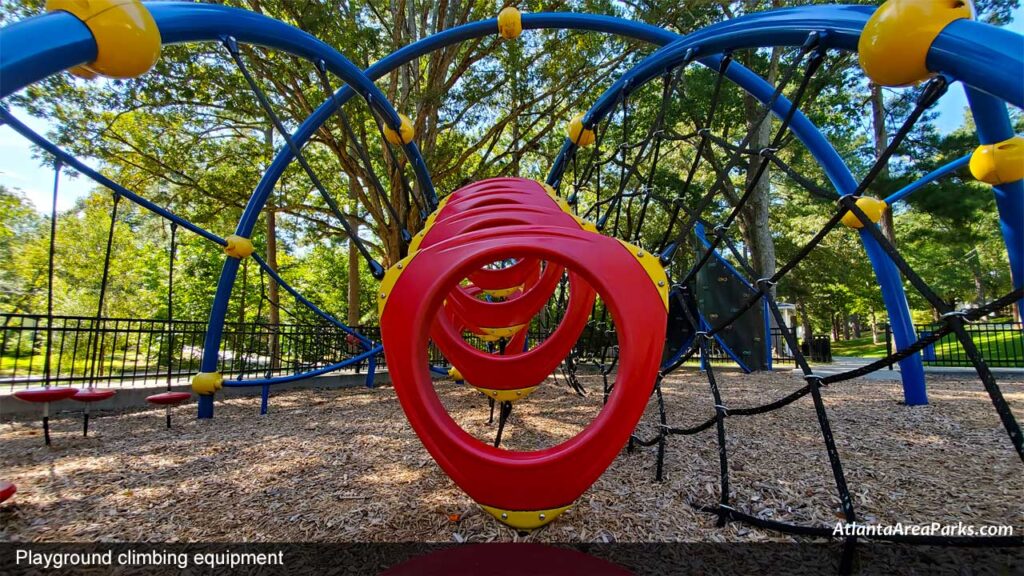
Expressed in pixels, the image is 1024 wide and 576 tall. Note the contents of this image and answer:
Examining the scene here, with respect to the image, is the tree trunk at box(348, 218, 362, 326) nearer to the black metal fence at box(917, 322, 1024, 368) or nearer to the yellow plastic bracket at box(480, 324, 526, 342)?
the yellow plastic bracket at box(480, 324, 526, 342)

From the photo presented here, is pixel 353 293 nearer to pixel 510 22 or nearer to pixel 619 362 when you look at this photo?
pixel 510 22

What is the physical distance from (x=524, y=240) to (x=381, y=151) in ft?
29.6

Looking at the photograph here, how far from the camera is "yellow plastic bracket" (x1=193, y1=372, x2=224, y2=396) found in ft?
13.2

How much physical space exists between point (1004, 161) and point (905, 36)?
44.4 inches

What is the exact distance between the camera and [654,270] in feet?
5.62

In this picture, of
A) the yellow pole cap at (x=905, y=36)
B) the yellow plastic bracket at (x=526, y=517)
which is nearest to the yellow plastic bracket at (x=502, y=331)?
the yellow plastic bracket at (x=526, y=517)

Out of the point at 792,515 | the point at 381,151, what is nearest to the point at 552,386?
the point at 792,515

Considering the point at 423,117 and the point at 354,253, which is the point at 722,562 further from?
the point at 354,253

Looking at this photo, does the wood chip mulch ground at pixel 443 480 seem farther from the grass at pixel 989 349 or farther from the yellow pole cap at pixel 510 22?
the yellow pole cap at pixel 510 22

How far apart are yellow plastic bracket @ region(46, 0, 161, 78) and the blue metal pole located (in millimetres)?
3101

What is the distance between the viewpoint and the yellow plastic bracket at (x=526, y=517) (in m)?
1.52

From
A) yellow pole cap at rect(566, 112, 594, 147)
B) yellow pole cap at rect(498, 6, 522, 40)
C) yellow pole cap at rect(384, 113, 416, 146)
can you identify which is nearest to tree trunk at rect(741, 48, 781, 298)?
yellow pole cap at rect(566, 112, 594, 147)

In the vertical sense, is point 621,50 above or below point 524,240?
above

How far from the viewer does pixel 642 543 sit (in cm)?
169
